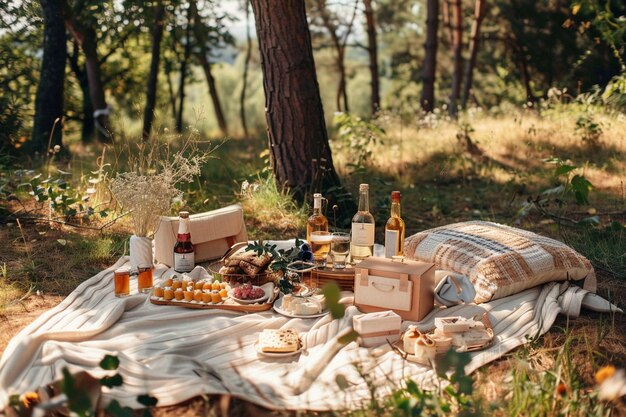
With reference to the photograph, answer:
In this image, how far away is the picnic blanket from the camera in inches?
108

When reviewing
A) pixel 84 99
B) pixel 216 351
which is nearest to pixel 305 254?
pixel 216 351

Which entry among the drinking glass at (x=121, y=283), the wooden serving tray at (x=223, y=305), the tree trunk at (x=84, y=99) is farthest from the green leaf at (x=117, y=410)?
the tree trunk at (x=84, y=99)

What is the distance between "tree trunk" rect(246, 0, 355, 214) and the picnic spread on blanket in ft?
4.63

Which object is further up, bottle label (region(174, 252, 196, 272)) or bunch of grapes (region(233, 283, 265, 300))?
bottle label (region(174, 252, 196, 272))

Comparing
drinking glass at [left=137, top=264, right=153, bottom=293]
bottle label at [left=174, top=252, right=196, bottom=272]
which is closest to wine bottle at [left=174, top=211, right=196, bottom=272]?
bottle label at [left=174, top=252, right=196, bottom=272]

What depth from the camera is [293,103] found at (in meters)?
5.79

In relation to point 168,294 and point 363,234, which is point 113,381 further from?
point 363,234

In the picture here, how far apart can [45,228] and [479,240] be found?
3.22m

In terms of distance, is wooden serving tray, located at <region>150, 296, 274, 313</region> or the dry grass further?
wooden serving tray, located at <region>150, 296, 274, 313</region>

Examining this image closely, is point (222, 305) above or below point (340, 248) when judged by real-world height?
below

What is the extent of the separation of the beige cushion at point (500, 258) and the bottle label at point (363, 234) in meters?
0.44

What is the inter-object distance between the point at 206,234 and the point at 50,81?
4861mm

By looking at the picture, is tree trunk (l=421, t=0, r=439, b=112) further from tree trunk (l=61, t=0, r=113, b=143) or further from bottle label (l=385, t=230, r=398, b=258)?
bottle label (l=385, t=230, r=398, b=258)

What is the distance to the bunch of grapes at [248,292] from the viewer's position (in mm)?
3639
